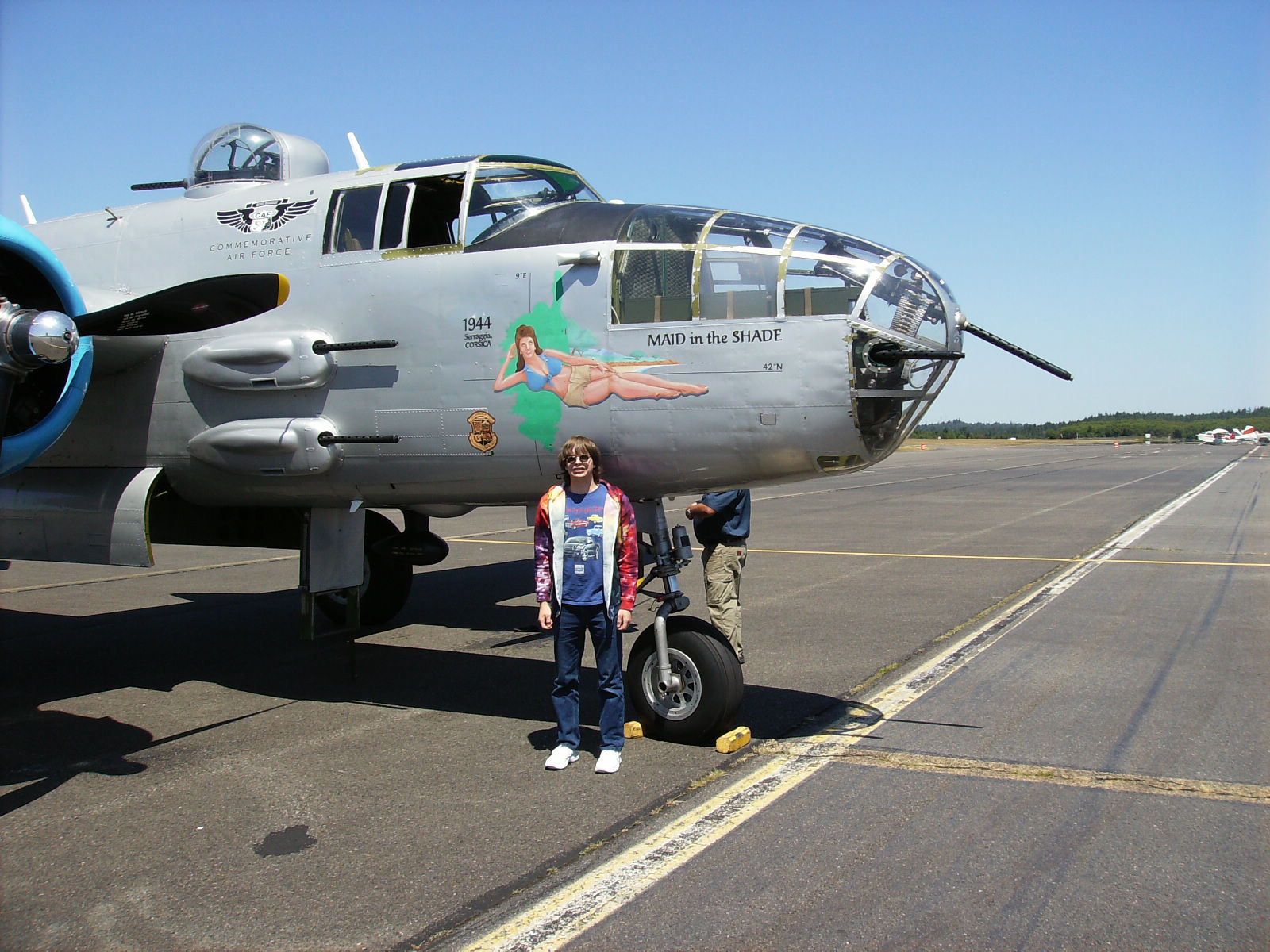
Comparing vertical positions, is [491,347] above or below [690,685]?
above

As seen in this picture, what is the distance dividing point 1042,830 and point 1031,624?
18.1 ft

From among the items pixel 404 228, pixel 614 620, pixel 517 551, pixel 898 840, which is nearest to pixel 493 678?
pixel 614 620

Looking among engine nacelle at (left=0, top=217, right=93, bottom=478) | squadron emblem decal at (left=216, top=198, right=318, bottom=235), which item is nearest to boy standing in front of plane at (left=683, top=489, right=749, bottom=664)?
squadron emblem decal at (left=216, top=198, right=318, bottom=235)

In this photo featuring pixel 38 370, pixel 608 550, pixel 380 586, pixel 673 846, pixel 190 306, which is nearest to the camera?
pixel 673 846

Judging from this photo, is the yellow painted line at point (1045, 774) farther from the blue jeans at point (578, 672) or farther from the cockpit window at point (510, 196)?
the cockpit window at point (510, 196)

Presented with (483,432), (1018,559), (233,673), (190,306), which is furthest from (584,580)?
(1018,559)

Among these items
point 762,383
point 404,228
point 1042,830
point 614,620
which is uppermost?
point 404,228

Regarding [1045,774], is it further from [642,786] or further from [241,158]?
[241,158]

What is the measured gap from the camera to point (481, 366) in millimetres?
6137

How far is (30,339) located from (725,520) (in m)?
4.23

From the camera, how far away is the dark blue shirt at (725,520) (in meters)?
6.78

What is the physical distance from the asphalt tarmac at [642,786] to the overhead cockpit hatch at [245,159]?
12.6 feet

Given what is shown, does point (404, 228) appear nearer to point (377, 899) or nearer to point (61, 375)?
point (61, 375)

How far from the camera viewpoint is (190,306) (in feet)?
20.7
